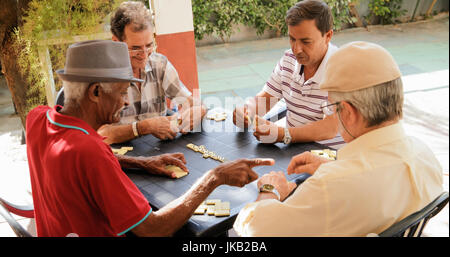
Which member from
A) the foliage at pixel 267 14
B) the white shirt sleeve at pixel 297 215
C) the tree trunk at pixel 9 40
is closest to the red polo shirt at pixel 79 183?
the white shirt sleeve at pixel 297 215

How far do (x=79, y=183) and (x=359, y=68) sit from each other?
1.40 m

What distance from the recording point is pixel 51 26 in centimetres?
476

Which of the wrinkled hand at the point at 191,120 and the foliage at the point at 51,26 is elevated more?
the foliage at the point at 51,26

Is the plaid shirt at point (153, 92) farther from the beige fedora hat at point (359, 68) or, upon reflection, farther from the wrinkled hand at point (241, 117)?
the beige fedora hat at point (359, 68)

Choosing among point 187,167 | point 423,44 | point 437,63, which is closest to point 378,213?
point 187,167

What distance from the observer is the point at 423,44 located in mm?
8875

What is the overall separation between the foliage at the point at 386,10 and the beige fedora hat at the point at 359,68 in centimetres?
899

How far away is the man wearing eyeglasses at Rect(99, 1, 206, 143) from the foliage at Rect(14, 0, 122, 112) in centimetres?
183

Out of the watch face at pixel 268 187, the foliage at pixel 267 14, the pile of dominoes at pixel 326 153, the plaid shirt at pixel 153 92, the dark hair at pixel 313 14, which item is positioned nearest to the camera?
the watch face at pixel 268 187

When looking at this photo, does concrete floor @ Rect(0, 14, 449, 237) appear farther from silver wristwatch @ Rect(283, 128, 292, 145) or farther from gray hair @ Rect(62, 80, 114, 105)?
gray hair @ Rect(62, 80, 114, 105)

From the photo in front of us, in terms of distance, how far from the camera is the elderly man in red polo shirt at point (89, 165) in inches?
71.3

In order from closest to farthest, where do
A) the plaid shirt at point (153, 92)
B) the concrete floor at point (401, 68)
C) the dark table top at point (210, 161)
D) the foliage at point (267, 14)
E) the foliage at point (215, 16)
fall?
1. the dark table top at point (210, 161)
2. the plaid shirt at point (153, 92)
3. the concrete floor at point (401, 68)
4. the foliage at point (215, 16)
5. the foliage at point (267, 14)

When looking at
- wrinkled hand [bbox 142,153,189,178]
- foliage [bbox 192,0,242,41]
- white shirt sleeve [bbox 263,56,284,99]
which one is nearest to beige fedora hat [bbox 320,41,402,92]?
wrinkled hand [bbox 142,153,189,178]

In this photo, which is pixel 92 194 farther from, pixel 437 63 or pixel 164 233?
pixel 437 63
